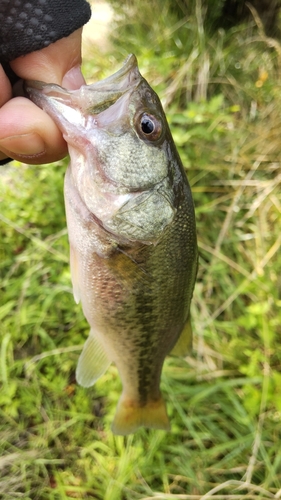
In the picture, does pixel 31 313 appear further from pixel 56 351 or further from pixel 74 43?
pixel 74 43

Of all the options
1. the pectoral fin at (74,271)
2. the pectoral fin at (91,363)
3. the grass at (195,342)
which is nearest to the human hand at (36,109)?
the pectoral fin at (74,271)

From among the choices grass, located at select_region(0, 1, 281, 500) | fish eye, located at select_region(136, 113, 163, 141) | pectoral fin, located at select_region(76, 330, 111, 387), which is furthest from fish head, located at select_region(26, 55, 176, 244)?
grass, located at select_region(0, 1, 281, 500)

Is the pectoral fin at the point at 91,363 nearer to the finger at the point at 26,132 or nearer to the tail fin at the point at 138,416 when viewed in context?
the tail fin at the point at 138,416

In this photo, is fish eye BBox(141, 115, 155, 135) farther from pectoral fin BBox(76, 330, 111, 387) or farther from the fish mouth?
pectoral fin BBox(76, 330, 111, 387)

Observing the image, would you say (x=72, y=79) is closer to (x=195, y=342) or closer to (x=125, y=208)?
(x=125, y=208)

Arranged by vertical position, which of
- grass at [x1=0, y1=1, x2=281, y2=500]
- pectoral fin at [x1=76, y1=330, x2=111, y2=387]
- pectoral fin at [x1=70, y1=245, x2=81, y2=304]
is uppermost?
pectoral fin at [x1=70, y1=245, x2=81, y2=304]
